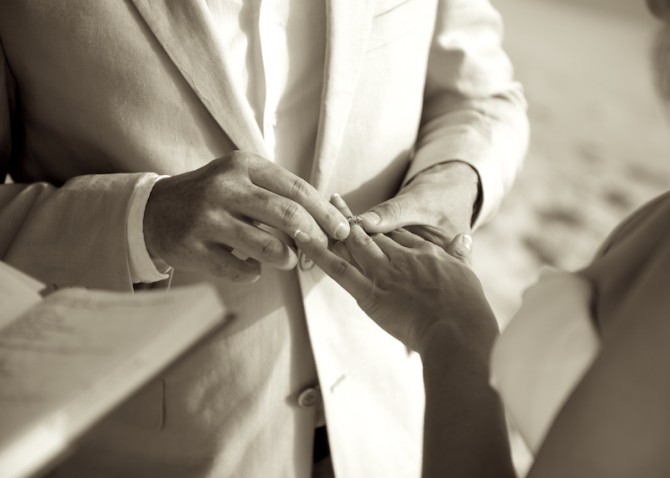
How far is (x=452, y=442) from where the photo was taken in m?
0.67

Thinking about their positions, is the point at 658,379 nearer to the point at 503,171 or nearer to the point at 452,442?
the point at 452,442

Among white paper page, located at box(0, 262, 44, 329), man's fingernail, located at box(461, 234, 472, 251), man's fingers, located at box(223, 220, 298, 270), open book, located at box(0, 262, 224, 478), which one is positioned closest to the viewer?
open book, located at box(0, 262, 224, 478)

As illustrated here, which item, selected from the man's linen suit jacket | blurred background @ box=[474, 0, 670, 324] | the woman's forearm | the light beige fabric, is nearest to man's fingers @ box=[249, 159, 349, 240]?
the man's linen suit jacket

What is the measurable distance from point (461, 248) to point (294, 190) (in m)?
0.27

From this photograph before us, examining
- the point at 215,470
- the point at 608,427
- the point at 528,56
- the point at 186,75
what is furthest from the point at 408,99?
the point at 528,56

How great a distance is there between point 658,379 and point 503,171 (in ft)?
2.75

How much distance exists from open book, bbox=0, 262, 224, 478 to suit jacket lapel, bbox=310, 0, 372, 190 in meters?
0.50

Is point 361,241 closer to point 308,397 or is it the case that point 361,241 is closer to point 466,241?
point 466,241

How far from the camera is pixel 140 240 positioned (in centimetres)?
96

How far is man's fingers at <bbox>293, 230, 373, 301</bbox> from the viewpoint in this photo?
93cm

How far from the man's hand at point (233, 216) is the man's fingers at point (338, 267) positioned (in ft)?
0.05

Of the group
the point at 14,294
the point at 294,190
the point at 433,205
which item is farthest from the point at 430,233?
the point at 14,294

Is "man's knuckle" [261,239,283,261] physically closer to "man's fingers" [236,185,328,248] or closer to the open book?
"man's fingers" [236,185,328,248]

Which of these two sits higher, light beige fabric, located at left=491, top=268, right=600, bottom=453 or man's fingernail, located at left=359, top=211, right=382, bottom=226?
light beige fabric, located at left=491, top=268, right=600, bottom=453
